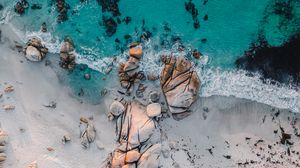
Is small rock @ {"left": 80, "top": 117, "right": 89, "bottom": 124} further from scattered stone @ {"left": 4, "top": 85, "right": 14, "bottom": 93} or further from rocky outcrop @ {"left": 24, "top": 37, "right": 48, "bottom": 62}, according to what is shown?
scattered stone @ {"left": 4, "top": 85, "right": 14, "bottom": 93}

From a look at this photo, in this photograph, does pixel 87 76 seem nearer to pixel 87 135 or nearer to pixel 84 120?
pixel 84 120

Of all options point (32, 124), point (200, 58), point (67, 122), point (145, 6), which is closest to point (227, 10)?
point (200, 58)

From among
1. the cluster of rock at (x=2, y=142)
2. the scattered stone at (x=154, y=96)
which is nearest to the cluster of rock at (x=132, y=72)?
the scattered stone at (x=154, y=96)

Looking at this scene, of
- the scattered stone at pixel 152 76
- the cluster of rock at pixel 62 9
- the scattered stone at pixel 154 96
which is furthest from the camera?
the cluster of rock at pixel 62 9

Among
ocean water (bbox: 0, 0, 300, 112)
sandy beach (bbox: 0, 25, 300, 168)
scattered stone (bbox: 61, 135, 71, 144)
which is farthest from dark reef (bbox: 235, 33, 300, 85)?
scattered stone (bbox: 61, 135, 71, 144)

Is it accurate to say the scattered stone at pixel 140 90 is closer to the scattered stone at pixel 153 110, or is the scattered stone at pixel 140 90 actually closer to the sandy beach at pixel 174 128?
the sandy beach at pixel 174 128
